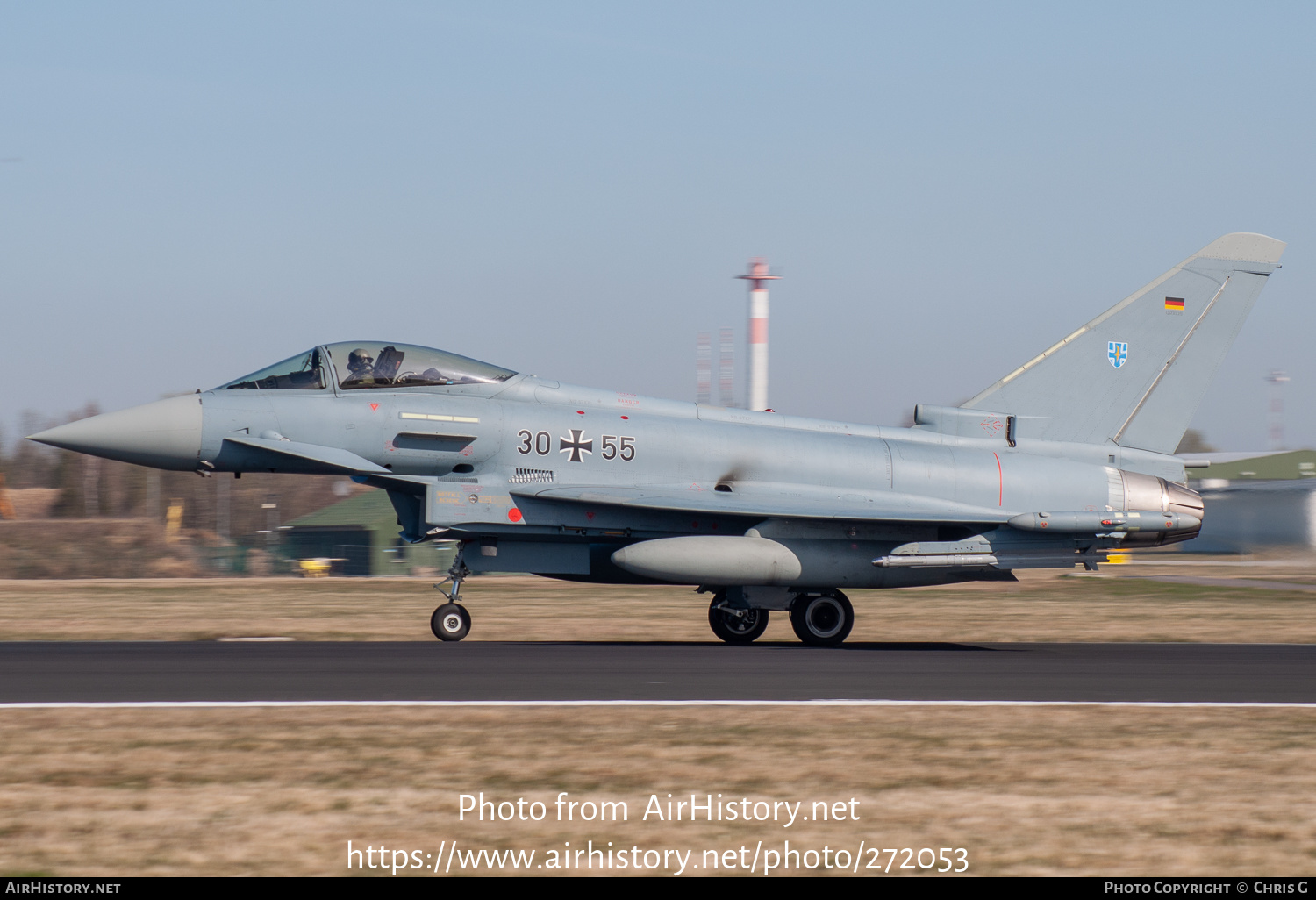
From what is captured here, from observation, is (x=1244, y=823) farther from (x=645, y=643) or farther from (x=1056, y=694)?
(x=645, y=643)

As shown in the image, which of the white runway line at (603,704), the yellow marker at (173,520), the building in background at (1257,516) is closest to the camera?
the white runway line at (603,704)

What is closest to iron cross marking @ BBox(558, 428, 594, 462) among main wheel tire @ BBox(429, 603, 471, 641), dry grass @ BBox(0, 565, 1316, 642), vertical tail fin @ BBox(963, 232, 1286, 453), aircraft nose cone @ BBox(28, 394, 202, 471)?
main wheel tire @ BBox(429, 603, 471, 641)

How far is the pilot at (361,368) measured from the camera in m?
14.1

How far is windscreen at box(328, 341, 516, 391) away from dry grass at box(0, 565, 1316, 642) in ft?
11.4

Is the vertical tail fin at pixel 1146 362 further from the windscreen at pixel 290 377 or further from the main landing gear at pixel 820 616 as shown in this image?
the windscreen at pixel 290 377

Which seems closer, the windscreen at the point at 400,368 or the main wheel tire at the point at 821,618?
the windscreen at the point at 400,368

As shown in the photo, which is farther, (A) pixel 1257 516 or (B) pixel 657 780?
(A) pixel 1257 516

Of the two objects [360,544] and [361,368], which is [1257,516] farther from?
[361,368]

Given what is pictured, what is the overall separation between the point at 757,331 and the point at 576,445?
151 feet

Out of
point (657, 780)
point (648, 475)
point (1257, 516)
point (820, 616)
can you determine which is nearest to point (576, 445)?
point (648, 475)

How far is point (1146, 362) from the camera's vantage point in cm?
1614

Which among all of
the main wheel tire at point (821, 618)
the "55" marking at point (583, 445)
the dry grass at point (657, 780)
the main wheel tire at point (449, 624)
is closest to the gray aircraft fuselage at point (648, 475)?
the "55" marking at point (583, 445)

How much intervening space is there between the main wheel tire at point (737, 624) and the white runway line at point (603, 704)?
232 inches
